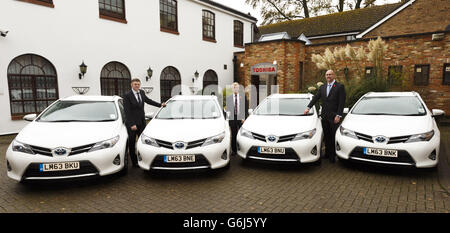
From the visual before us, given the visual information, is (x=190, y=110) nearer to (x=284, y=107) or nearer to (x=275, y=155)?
(x=275, y=155)

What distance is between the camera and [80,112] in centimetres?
503

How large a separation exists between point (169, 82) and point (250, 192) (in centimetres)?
1077

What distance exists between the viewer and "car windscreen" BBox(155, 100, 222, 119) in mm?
5438

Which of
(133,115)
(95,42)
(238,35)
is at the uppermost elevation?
(238,35)

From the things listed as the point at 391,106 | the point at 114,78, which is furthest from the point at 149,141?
the point at 114,78

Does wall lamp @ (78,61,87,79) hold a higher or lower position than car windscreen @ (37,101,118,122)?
higher

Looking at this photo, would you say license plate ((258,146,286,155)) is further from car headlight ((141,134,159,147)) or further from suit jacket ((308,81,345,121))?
car headlight ((141,134,159,147))

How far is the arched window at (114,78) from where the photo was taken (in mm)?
11141

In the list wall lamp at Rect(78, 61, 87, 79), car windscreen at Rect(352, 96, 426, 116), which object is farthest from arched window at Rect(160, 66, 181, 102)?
car windscreen at Rect(352, 96, 426, 116)

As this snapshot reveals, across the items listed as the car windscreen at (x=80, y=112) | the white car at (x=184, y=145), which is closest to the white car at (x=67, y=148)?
the car windscreen at (x=80, y=112)

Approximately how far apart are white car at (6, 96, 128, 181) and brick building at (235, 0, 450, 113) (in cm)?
1064

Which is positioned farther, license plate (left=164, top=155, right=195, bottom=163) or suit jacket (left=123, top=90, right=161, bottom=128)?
suit jacket (left=123, top=90, right=161, bottom=128)

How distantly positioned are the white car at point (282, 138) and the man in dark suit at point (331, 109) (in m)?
0.27
